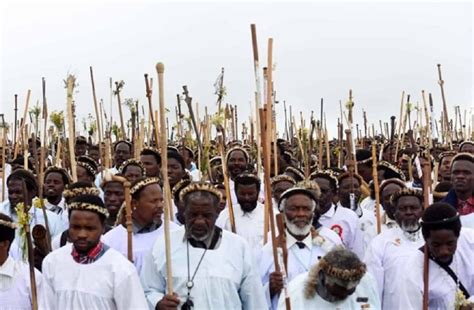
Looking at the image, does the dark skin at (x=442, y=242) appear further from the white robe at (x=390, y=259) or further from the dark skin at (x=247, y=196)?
the dark skin at (x=247, y=196)

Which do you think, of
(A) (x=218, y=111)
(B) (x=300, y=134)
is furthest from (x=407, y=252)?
(B) (x=300, y=134)

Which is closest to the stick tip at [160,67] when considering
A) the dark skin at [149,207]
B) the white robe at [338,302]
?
the dark skin at [149,207]

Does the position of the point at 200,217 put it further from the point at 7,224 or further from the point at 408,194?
the point at 408,194

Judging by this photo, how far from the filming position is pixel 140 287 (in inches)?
162

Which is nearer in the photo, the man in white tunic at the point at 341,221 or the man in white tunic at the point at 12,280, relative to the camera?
the man in white tunic at the point at 12,280

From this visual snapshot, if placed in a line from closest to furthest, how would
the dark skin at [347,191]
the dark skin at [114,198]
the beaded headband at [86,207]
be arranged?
the beaded headband at [86,207]
the dark skin at [114,198]
the dark skin at [347,191]

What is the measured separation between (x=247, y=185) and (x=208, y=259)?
6.99 ft

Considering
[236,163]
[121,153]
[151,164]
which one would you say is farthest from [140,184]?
[121,153]

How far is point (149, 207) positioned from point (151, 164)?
2.51 m

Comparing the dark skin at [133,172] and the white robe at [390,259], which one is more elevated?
the dark skin at [133,172]

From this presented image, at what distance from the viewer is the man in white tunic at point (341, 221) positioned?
6348 millimetres

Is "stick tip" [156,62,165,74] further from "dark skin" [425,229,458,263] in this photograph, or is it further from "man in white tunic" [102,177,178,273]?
"dark skin" [425,229,458,263]

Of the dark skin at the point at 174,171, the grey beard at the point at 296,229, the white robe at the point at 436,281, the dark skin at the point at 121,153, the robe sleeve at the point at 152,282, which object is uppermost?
the dark skin at the point at 121,153

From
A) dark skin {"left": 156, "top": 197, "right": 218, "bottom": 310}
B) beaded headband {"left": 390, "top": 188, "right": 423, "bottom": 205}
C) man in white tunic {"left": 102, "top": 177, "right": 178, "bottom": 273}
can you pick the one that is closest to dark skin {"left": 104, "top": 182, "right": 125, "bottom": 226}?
man in white tunic {"left": 102, "top": 177, "right": 178, "bottom": 273}
